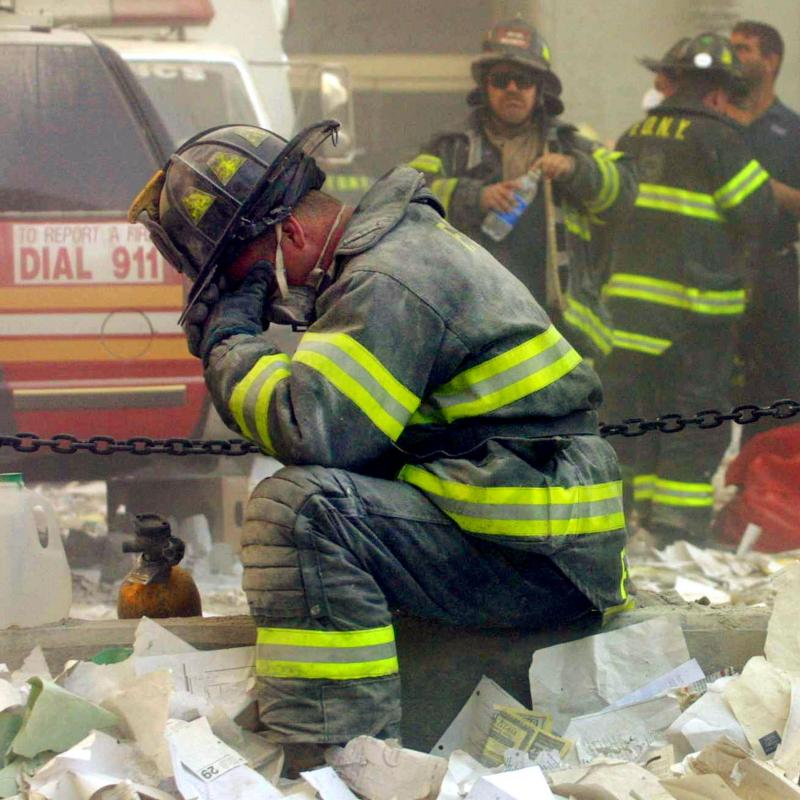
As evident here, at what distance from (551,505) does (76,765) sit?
1.09 meters

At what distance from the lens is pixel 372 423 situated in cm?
297

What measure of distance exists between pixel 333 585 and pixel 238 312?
0.65m

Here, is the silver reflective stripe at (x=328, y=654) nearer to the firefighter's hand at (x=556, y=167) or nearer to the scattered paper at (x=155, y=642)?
the scattered paper at (x=155, y=642)

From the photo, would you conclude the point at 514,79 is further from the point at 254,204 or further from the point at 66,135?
the point at 254,204

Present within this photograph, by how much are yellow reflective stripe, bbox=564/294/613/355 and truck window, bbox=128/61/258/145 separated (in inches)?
60.2

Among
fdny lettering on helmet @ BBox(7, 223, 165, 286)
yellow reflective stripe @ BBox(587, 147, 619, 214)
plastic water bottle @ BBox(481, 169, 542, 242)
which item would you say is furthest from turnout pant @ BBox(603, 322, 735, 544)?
fdny lettering on helmet @ BBox(7, 223, 165, 286)

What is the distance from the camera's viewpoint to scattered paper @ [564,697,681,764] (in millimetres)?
3236

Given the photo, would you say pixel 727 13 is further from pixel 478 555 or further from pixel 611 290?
pixel 478 555

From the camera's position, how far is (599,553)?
320cm

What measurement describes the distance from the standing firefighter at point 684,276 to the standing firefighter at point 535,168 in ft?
0.91

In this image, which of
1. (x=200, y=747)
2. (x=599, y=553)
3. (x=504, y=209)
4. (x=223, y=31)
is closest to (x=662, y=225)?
(x=504, y=209)

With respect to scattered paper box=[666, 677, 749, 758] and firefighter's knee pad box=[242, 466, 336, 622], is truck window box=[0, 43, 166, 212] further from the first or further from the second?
scattered paper box=[666, 677, 749, 758]

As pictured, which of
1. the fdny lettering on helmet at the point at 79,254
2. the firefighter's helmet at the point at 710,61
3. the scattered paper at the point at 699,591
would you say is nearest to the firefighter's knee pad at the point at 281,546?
the scattered paper at the point at 699,591

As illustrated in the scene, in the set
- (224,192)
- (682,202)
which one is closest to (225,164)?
(224,192)
